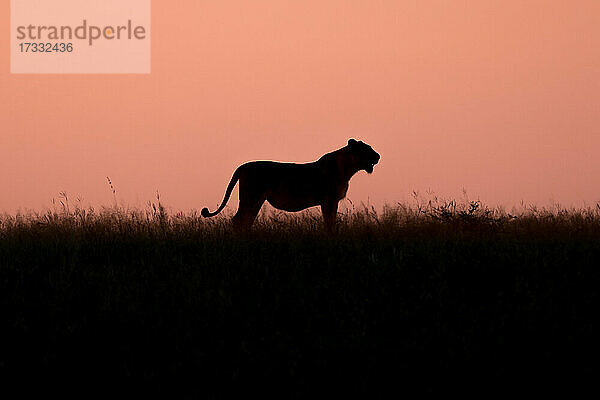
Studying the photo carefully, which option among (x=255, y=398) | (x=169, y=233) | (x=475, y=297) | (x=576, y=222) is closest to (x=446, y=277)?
Result: (x=475, y=297)

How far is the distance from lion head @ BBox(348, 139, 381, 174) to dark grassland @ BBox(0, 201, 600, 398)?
3721mm

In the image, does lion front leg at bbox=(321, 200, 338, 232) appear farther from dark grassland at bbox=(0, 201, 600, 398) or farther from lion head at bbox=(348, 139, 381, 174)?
dark grassland at bbox=(0, 201, 600, 398)

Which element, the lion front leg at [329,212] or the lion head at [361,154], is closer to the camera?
the lion front leg at [329,212]

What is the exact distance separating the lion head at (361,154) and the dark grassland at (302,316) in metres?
3.72

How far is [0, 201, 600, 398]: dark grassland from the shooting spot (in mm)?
5184

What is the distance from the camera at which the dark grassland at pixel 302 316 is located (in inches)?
204

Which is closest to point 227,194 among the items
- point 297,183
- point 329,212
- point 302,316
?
point 297,183

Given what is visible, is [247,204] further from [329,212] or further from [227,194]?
[329,212]

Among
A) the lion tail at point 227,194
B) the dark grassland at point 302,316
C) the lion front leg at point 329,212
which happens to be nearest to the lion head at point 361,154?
the lion front leg at point 329,212

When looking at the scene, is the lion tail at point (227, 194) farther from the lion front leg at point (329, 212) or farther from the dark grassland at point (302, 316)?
the dark grassland at point (302, 316)

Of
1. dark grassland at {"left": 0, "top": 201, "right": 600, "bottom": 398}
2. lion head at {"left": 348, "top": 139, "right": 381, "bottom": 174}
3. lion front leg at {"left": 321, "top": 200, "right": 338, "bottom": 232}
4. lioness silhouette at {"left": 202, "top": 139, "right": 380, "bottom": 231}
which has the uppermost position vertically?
lion head at {"left": 348, "top": 139, "right": 381, "bottom": 174}

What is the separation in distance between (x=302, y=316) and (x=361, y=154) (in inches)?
295

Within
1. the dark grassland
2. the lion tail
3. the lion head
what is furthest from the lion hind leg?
the dark grassland

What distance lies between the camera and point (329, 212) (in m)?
12.8
